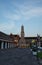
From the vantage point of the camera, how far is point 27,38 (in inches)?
4811

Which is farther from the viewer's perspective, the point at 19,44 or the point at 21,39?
the point at 21,39

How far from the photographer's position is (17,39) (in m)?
98.1

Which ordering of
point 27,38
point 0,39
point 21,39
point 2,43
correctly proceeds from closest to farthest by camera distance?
1. point 0,39
2. point 2,43
3. point 21,39
4. point 27,38

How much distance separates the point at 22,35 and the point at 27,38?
17.8 m

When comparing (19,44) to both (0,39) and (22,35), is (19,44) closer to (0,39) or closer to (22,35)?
(22,35)

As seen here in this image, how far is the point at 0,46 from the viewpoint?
58.0m

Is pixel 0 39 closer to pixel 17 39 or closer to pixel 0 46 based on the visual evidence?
pixel 0 46

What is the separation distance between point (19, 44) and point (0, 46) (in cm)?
3867

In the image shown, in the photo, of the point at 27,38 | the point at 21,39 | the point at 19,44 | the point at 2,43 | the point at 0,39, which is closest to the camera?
the point at 0,39

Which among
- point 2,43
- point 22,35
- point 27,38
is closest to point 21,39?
point 22,35

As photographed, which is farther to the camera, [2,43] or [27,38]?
[27,38]

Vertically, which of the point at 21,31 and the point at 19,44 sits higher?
the point at 21,31

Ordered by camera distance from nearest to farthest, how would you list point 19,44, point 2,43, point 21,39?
1. point 2,43
2. point 19,44
3. point 21,39

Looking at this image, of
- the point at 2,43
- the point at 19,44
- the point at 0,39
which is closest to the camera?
the point at 0,39
